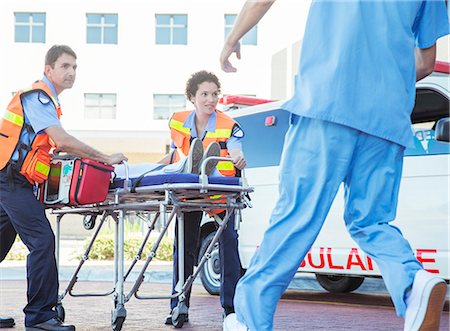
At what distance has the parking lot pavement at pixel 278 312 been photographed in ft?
21.9

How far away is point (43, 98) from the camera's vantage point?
5746 millimetres

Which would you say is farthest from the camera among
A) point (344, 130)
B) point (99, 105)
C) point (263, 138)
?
point (99, 105)

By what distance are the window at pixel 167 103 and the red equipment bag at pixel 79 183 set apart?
27190 mm

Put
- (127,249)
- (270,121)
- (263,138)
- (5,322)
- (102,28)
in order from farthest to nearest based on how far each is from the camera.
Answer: (102,28)
(127,249)
(263,138)
(270,121)
(5,322)

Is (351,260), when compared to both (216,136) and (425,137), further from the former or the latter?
(216,136)

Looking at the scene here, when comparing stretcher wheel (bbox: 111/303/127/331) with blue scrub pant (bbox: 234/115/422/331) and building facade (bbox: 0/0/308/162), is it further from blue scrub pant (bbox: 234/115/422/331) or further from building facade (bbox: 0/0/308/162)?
building facade (bbox: 0/0/308/162)

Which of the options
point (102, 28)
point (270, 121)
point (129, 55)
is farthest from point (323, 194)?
point (102, 28)

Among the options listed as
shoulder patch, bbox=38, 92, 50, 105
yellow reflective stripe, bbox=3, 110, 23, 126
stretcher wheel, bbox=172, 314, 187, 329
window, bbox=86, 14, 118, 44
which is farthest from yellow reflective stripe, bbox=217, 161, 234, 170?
window, bbox=86, 14, 118, 44

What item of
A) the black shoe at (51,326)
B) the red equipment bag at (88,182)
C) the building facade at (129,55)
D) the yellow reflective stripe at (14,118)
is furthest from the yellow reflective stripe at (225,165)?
the building facade at (129,55)

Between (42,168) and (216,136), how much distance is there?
1.32 meters

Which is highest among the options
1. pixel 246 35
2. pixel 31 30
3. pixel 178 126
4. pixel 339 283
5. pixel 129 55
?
pixel 31 30

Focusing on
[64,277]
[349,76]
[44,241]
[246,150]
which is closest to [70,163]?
[44,241]

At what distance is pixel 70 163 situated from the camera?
5.91 meters

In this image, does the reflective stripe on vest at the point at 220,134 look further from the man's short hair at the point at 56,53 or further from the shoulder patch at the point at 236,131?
the man's short hair at the point at 56,53
